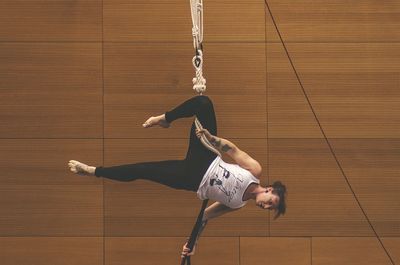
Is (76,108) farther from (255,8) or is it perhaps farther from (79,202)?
(255,8)

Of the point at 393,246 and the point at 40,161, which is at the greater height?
the point at 40,161

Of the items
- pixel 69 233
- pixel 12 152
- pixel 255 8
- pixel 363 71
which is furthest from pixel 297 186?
pixel 12 152

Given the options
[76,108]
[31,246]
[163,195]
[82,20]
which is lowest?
[31,246]

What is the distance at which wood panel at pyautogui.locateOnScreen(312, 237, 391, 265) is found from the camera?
5430 millimetres

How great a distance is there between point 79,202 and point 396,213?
223 centimetres

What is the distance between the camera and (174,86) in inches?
211

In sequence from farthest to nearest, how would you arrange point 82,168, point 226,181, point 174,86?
1. point 174,86
2. point 82,168
3. point 226,181

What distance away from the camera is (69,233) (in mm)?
5426

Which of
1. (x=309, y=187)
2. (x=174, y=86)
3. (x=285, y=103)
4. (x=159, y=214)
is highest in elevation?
(x=174, y=86)

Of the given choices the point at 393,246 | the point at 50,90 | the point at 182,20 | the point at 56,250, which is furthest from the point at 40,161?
the point at 393,246

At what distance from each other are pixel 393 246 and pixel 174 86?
6.26 feet

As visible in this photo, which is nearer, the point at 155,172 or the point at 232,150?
the point at 232,150

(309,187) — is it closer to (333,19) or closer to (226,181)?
(333,19)

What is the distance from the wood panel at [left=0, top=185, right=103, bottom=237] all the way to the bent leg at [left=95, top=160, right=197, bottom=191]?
1.45m
